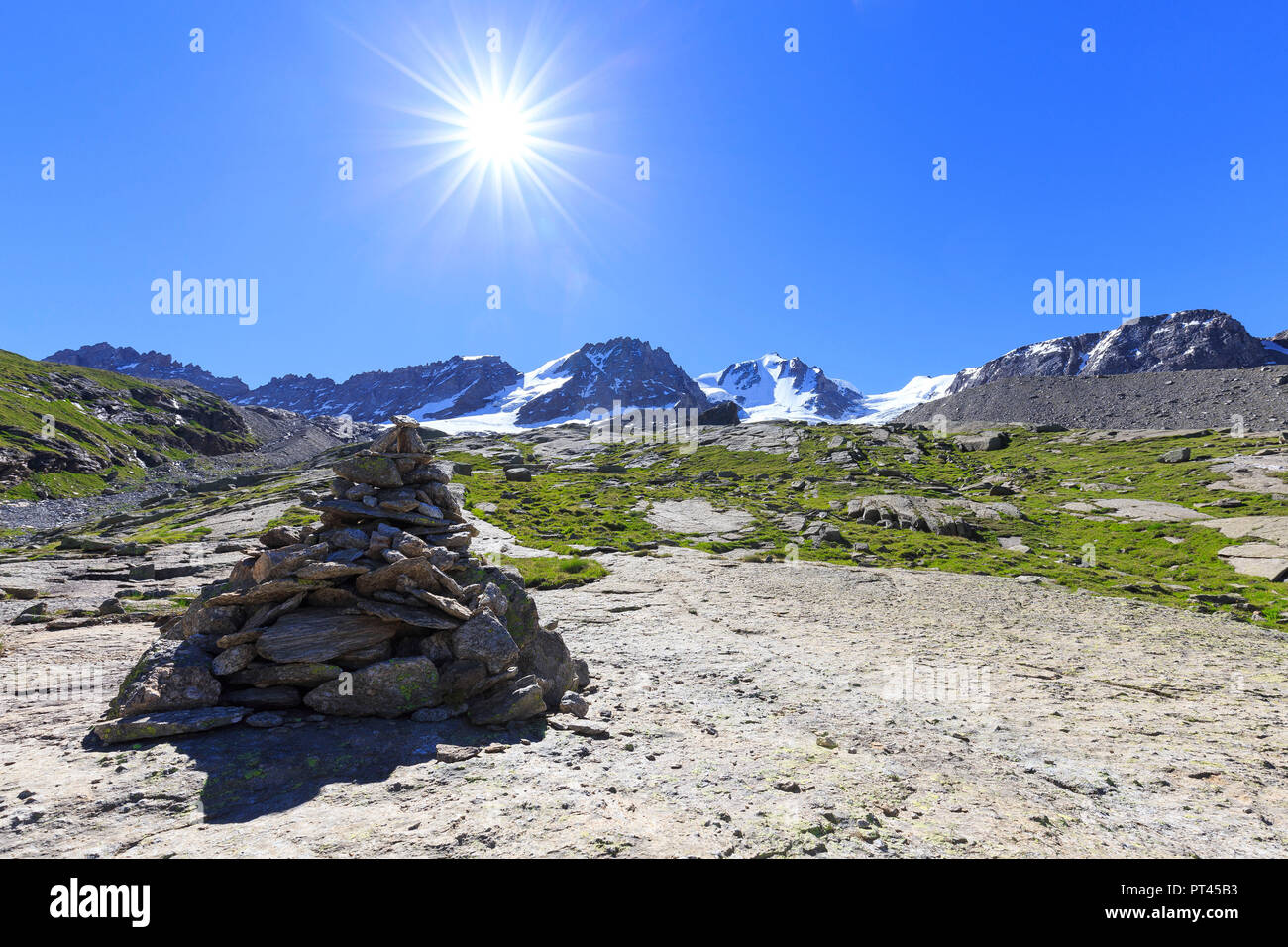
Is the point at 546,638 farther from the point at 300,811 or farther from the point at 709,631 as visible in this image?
the point at 709,631

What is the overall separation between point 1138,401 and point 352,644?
208 m

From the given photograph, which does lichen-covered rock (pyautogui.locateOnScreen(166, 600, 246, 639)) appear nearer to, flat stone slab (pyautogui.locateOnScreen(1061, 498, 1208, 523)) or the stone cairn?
the stone cairn

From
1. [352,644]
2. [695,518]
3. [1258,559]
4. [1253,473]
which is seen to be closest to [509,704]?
[352,644]

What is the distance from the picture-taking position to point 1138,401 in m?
153

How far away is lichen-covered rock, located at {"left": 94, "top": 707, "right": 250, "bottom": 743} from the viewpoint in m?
10.2

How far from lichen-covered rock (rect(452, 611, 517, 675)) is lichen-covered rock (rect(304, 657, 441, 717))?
820 millimetres

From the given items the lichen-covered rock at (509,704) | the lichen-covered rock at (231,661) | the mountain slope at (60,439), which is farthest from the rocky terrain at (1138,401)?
the mountain slope at (60,439)

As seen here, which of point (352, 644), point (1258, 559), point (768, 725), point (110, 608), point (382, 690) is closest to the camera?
point (382, 690)

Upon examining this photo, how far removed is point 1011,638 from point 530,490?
79324 mm

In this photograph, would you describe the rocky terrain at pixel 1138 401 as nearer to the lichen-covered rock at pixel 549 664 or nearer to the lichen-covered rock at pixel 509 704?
the lichen-covered rock at pixel 549 664

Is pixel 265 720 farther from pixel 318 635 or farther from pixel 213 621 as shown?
pixel 213 621

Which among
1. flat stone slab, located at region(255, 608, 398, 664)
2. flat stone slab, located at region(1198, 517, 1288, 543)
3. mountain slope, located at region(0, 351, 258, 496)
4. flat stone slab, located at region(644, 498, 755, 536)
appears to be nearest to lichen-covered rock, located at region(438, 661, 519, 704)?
flat stone slab, located at region(255, 608, 398, 664)
